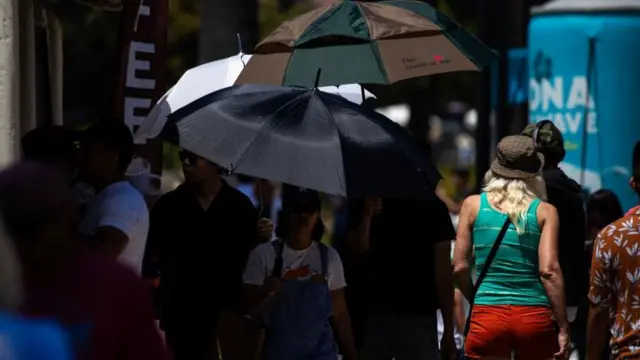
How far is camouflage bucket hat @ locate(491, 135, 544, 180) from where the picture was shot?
6.55 meters

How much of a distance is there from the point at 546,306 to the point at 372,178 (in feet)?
3.55

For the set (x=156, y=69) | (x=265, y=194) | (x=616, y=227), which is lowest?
(x=265, y=194)

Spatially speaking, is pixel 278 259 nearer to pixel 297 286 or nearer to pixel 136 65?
pixel 297 286

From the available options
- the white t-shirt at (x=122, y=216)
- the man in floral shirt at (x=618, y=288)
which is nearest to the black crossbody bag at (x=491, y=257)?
the man in floral shirt at (x=618, y=288)

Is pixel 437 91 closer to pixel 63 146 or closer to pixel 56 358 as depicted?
pixel 63 146

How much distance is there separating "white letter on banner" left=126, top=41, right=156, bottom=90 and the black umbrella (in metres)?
0.95

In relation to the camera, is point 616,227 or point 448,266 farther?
point 448,266

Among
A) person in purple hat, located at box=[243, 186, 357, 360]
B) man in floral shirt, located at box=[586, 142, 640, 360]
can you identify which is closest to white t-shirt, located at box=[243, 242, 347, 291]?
person in purple hat, located at box=[243, 186, 357, 360]

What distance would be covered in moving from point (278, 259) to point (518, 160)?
124cm

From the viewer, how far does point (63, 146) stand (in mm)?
5703

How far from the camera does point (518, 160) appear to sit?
6570 millimetres

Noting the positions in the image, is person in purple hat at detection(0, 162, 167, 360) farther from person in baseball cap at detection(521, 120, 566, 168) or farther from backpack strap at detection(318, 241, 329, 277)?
person in baseball cap at detection(521, 120, 566, 168)

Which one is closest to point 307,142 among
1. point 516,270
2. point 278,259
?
point 278,259

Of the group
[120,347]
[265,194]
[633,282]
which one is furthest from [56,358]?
[265,194]
